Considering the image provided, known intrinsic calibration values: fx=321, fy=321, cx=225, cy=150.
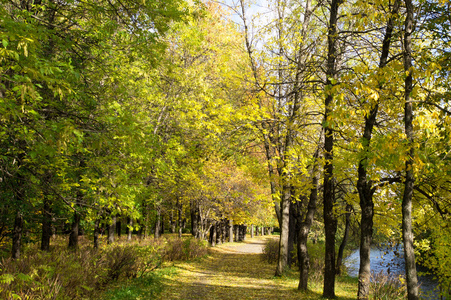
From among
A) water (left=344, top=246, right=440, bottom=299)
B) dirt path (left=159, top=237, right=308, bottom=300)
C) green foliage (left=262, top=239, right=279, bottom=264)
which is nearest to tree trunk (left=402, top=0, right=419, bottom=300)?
water (left=344, top=246, right=440, bottom=299)

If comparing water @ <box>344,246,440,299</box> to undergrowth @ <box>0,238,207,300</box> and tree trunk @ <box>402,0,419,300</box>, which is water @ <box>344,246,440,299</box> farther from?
undergrowth @ <box>0,238,207,300</box>

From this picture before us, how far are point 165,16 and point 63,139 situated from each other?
3.77 metres

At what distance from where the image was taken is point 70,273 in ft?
24.3

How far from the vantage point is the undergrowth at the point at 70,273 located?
596 cm

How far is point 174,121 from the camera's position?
16219 mm

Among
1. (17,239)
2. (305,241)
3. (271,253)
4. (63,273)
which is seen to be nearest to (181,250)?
(271,253)

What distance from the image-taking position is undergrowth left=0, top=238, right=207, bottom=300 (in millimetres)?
5965

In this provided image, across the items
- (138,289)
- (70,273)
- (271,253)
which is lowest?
(271,253)

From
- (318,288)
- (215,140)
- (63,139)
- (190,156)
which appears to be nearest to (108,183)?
(63,139)

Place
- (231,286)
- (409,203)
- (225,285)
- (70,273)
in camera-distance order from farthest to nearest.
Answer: (225,285)
(231,286)
(70,273)
(409,203)

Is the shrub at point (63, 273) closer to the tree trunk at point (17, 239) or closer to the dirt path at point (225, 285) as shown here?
the tree trunk at point (17, 239)

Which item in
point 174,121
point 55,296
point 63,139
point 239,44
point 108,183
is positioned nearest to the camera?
point 63,139

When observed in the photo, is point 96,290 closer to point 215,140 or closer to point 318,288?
point 215,140

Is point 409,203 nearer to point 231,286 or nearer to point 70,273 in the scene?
point 70,273
